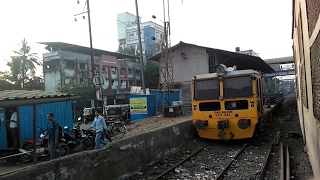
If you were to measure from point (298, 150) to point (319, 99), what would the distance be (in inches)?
229

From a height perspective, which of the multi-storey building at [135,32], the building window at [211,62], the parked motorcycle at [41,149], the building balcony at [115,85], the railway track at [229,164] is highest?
the multi-storey building at [135,32]

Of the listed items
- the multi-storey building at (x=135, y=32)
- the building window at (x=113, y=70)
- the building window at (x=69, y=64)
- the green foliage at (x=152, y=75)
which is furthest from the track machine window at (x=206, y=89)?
the multi-storey building at (x=135, y=32)

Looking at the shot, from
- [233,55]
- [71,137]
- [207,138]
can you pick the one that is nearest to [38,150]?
[71,137]

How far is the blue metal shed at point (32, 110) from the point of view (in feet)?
21.0

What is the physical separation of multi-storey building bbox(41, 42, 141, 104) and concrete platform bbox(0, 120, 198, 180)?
28.3 metres

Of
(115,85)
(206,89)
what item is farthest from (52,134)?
(115,85)

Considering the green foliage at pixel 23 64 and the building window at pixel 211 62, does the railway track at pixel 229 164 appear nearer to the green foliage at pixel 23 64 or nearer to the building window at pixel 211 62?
the building window at pixel 211 62

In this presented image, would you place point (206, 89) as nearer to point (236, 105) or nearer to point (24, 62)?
point (236, 105)

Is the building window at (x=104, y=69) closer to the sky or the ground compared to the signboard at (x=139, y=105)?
closer to the sky

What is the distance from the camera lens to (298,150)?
9.19m

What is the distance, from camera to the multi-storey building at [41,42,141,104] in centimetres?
3944

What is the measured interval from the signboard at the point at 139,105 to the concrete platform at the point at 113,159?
399 inches

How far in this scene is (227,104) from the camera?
1002 cm

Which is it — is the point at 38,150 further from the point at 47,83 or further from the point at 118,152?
the point at 47,83
